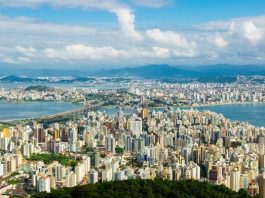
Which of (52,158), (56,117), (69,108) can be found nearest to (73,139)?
(52,158)

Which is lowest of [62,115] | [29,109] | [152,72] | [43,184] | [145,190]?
[29,109]

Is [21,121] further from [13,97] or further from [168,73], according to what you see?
[168,73]

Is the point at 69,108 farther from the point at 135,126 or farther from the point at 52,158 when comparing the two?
the point at 52,158

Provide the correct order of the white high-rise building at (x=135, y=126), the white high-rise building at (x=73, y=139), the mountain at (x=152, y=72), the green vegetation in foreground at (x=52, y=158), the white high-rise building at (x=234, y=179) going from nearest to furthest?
the white high-rise building at (x=234, y=179) → the green vegetation in foreground at (x=52, y=158) → the white high-rise building at (x=73, y=139) → the white high-rise building at (x=135, y=126) → the mountain at (x=152, y=72)

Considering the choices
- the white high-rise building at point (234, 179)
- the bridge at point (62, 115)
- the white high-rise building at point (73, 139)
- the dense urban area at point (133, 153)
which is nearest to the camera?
the white high-rise building at point (234, 179)

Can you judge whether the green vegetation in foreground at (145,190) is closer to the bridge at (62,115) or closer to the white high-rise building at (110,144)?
the white high-rise building at (110,144)

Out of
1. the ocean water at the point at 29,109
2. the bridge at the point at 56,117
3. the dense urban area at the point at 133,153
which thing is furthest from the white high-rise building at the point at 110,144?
the ocean water at the point at 29,109

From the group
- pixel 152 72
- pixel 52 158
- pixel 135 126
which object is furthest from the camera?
pixel 152 72
